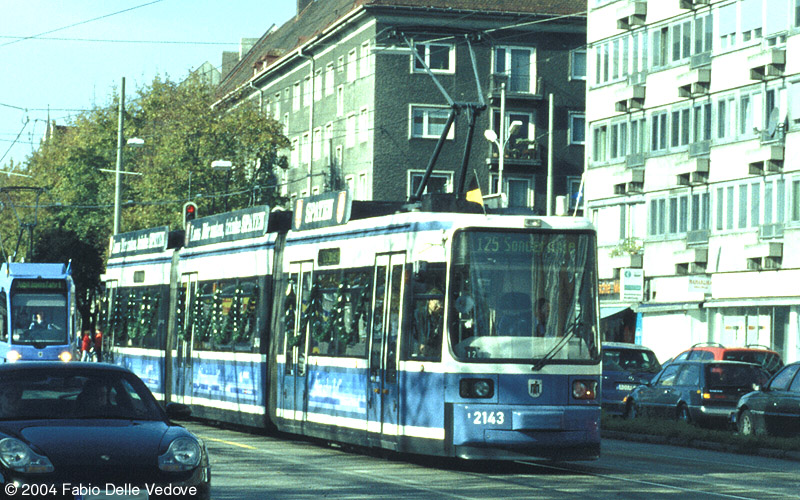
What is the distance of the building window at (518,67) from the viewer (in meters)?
70.2

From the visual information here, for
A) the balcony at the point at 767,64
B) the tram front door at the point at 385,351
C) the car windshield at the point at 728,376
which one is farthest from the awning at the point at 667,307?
the tram front door at the point at 385,351

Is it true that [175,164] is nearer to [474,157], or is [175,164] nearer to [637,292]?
[474,157]

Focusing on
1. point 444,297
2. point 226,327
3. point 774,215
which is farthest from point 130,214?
point 444,297

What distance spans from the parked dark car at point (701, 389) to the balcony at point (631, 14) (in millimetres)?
27790

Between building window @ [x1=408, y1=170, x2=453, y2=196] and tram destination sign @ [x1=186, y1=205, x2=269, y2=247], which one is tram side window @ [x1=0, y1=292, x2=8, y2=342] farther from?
building window @ [x1=408, y1=170, x2=453, y2=196]

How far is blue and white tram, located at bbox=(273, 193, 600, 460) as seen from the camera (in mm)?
16094

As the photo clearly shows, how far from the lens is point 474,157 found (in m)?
70.1

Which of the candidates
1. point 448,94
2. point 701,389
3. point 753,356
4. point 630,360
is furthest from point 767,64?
point 448,94

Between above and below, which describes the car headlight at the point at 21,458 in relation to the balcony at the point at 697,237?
below

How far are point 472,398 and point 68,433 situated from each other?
6643 millimetres

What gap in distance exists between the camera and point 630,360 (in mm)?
33906

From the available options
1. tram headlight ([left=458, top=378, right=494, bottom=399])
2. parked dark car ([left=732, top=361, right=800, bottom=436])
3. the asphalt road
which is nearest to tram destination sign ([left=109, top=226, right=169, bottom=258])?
the asphalt road

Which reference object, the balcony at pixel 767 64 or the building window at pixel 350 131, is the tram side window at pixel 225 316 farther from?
the building window at pixel 350 131

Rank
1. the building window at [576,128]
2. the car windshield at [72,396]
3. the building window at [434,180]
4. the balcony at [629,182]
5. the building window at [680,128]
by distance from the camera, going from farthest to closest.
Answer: the building window at [576,128] < the building window at [434,180] < the balcony at [629,182] < the building window at [680,128] < the car windshield at [72,396]
